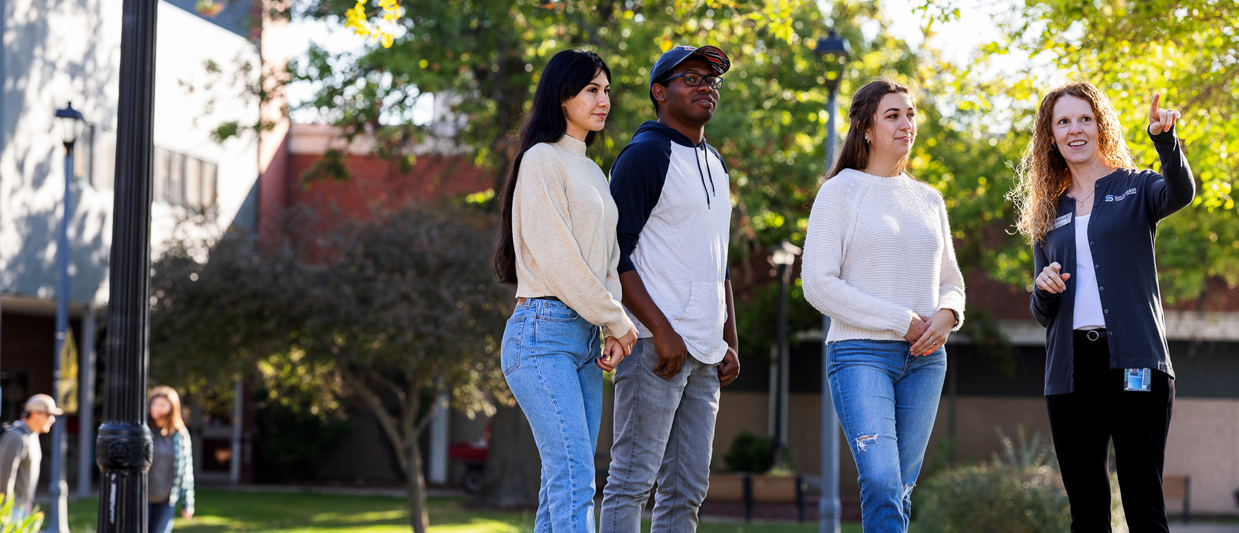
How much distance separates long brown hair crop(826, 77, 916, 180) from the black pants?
965 millimetres

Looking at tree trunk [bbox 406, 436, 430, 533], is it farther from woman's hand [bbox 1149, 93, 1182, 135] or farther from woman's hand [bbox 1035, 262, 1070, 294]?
woman's hand [bbox 1149, 93, 1182, 135]

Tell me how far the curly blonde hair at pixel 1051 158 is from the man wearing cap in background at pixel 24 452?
8.92m

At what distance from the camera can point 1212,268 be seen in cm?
1719

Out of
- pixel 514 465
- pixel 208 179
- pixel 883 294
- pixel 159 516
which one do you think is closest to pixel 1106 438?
pixel 883 294

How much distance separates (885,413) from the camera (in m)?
3.78

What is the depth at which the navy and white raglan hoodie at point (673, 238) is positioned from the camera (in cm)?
382

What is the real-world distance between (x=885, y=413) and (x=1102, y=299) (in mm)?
805

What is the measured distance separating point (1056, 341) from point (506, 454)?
1598 centimetres

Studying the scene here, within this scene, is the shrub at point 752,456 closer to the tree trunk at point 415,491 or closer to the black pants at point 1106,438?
the tree trunk at point 415,491

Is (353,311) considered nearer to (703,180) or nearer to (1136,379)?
(703,180)

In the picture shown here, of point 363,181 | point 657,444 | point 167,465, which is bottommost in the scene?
point 167,465

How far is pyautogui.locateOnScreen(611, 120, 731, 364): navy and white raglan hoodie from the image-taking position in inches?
151

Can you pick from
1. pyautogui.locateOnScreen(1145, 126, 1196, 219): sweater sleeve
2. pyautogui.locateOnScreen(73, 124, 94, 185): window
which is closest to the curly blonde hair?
pyautogui.locateOnScreen(1145, 126, 1196, 219): sweater sleeve

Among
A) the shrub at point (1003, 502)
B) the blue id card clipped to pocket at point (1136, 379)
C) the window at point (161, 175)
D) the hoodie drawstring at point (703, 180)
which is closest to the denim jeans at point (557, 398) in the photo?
the hoodie drawstring at point (703, 180)
